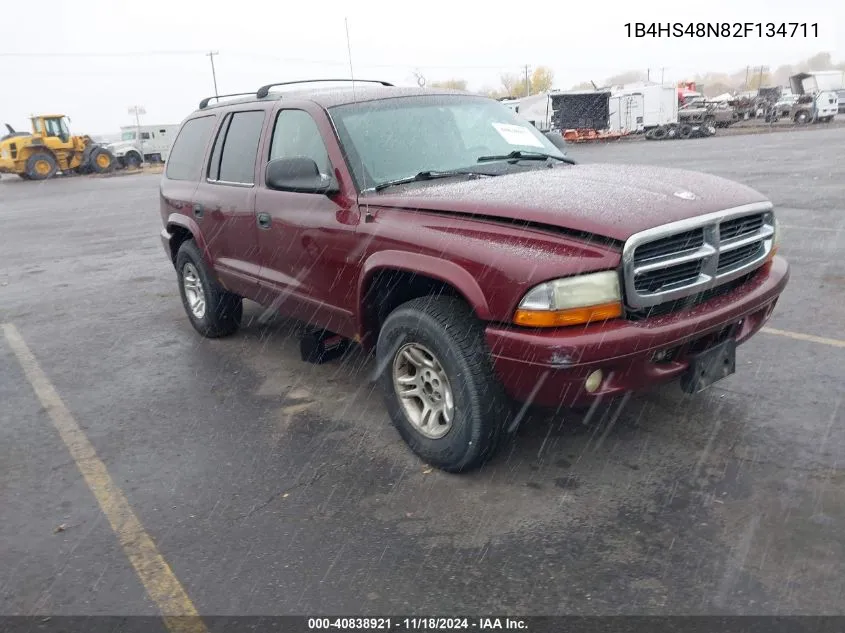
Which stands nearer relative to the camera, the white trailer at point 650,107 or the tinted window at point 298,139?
the tinted window at point 298,139

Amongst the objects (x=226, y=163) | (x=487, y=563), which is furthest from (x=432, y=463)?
(x=226, y=163)

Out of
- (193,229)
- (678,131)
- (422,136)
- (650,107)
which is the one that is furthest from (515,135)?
(650,107)

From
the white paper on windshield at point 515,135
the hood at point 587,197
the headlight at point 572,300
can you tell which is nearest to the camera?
the headlight at point 572,300

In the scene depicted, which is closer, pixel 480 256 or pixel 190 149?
pixel 480 256

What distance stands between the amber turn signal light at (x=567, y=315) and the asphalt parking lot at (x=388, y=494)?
0.86m

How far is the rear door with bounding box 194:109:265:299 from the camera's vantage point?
5.08m

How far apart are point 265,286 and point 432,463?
188 centimetres

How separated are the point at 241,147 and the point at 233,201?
407 millimetres

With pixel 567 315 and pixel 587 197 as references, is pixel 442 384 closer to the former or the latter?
pixel 567 315

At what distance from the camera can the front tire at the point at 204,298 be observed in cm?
600

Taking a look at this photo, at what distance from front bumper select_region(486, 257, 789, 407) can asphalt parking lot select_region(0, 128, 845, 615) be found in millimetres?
547

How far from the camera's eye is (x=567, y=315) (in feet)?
10.3

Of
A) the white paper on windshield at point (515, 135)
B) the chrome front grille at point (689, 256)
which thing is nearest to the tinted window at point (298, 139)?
the white paper on windshield at point (515, 135)

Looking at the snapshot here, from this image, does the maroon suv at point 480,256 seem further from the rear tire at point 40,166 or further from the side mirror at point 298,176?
the rear tire at point 40,166
